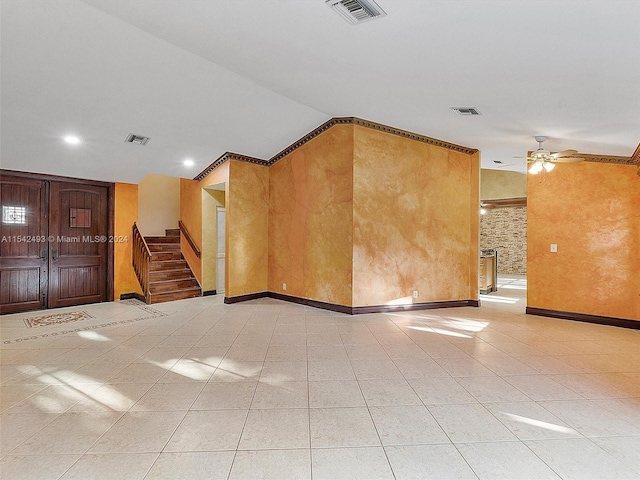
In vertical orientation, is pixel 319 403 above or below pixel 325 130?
below

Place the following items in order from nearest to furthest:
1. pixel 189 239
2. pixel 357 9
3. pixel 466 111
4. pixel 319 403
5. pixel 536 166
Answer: pixel 357 9 → pixel 319 403 → pixel 466 111 → pixel 536 166 → pixel 189 239

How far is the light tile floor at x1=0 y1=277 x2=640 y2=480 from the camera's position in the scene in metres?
2.06

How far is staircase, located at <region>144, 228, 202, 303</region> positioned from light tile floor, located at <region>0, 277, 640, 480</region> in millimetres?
2213

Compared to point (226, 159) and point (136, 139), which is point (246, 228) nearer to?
point (226, 159)

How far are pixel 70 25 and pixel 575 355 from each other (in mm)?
6701

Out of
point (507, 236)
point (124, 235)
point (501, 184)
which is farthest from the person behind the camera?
point (507, 236)

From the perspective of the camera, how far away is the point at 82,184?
693 centimetres

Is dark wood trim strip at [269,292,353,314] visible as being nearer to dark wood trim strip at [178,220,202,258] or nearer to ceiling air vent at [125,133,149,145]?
dark wood trim strip at [178,220,202,258]

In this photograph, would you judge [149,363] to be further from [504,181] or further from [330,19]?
[504,181]

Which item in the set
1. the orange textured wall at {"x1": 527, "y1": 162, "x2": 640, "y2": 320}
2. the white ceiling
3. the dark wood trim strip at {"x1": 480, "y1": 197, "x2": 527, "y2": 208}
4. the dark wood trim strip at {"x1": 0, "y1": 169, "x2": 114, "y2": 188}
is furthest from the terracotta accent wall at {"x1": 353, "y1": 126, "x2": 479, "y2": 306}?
the dark wood trim strip at {"x1": 0, "y1": 169, "x2": 114, "y2": 188}

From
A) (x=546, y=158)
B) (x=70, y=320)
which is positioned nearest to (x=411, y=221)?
(x=546, y=158)

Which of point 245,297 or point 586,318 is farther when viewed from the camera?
point 245,297

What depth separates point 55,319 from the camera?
5715 mm

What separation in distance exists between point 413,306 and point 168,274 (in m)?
5.68
